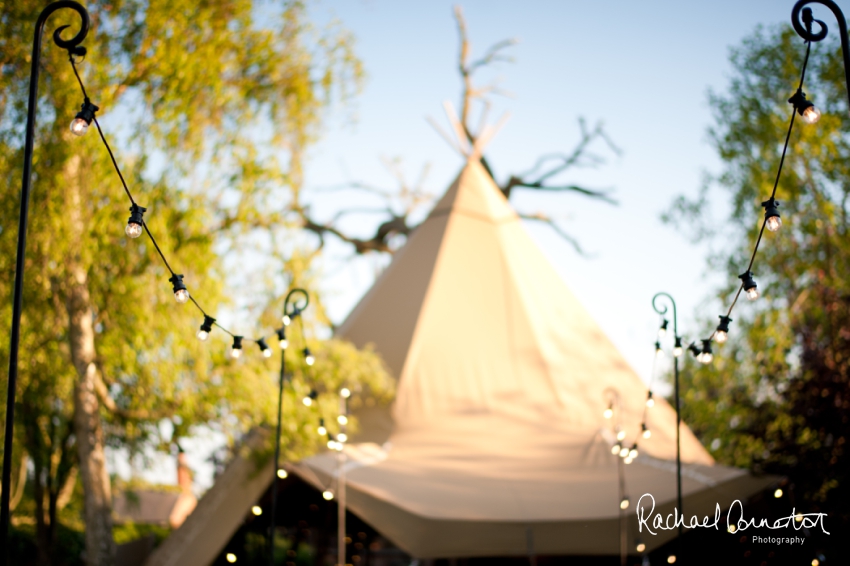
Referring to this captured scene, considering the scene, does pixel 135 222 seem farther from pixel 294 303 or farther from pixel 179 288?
pixel 294 303

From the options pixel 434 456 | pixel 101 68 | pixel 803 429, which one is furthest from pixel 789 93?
pixel 101 68

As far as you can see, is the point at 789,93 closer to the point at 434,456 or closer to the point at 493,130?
the point at 493,130

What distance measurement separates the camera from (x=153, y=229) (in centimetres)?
564

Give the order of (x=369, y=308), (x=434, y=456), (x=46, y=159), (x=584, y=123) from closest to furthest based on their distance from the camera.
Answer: (x=46, y=159) → (x=434, y=456) → (x=369, y=308) → (x=584, y=123)

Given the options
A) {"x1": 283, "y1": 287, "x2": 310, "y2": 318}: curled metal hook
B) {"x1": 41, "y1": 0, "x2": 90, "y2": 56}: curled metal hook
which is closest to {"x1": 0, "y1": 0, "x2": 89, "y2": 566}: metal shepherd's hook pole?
{"x1": 41, "y1": 0, "x2": 90, "y2": 56}: curled metal hook

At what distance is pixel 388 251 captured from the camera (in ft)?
38.2

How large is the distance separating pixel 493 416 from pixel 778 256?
5.28 m

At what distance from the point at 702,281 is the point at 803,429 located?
4593mm

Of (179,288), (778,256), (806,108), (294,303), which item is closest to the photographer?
(806,108)

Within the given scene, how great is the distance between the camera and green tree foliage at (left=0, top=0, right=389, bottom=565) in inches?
218

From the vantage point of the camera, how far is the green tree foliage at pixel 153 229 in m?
5.54

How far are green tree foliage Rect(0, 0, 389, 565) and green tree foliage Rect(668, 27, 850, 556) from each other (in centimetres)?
371

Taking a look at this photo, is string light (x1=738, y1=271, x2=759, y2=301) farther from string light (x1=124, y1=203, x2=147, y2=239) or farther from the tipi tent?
string light (x1=124, y1=203, x2=147, y2=239)

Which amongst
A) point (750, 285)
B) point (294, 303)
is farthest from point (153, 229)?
point (750, 285)
